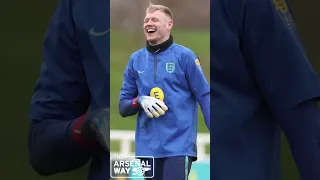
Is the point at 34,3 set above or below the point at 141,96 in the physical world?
above

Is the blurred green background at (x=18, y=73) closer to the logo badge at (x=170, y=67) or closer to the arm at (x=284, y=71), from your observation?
the logo badge at (x=170, y=67)

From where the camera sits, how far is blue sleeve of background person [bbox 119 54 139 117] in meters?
1.59

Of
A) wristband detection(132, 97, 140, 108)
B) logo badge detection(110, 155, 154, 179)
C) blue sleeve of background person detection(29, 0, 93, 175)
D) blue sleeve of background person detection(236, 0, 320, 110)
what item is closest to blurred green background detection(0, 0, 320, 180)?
blue sleeve of background person detection(29, 0, 93, 175)

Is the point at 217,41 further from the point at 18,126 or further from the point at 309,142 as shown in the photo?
the point at 18,126

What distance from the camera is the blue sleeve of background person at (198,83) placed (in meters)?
1.56

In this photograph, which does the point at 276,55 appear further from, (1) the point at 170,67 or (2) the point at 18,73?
(2) the point at 18,73

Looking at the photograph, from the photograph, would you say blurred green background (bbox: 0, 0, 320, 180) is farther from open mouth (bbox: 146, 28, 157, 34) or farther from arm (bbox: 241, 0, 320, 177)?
arm (bbox: 241, 0, 320, 177)

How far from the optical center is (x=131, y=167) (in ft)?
5.26

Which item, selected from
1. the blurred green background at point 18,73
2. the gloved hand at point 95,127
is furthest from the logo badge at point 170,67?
the blurred green background at point 18,73

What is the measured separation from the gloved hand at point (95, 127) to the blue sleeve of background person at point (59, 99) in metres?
0.04

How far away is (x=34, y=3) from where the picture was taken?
6.82 feet

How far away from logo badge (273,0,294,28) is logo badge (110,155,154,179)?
506mm

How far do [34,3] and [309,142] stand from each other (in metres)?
1.05

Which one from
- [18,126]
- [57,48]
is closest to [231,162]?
[57,48]
